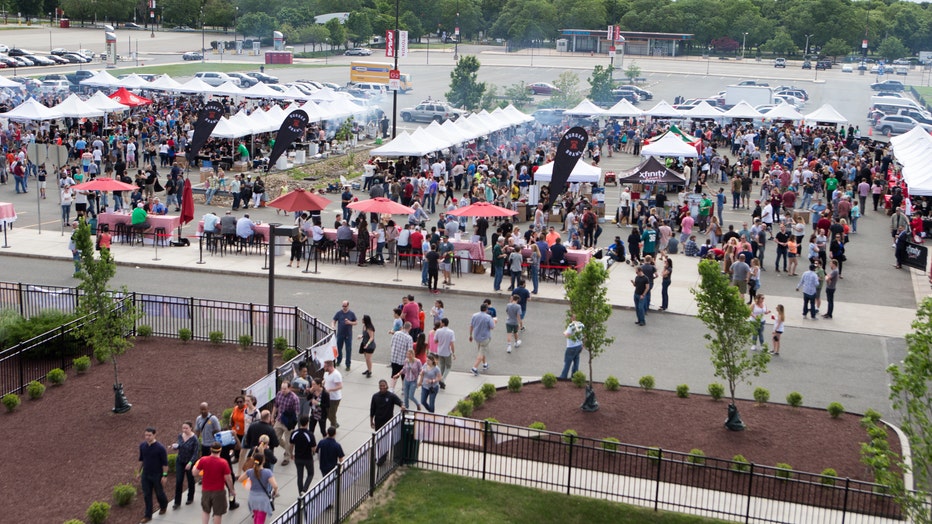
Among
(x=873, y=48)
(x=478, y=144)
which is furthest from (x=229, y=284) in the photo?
(x=873, y=48)

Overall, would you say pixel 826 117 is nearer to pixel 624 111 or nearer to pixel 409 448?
pixel 624 111

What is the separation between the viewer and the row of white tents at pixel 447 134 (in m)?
39.1

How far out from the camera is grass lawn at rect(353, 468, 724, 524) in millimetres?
13680

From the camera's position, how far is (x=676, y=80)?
105 m

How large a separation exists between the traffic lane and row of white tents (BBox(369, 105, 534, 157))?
11792 mm

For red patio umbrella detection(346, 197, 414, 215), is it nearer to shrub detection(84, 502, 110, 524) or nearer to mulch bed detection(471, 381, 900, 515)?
mulch bed detection(471, 381, 900, 515)

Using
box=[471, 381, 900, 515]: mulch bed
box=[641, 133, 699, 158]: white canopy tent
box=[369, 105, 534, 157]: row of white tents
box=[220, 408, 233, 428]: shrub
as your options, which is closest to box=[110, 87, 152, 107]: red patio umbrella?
box=[369, 105, 534, 157]: row of white tents

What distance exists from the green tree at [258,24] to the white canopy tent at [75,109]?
84595 mm

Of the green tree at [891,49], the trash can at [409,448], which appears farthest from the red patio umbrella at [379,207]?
the green tree at [891,49]

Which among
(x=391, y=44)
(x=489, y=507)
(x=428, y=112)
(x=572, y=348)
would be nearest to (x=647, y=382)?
(x=572, y=348)

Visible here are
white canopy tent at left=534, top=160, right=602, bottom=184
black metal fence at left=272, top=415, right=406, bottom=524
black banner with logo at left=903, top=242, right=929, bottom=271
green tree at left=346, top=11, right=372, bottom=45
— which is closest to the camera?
black metal fence at left=272, top=415, right=406, bottom=524

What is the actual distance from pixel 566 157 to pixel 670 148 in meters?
7.64

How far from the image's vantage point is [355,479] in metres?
13.8

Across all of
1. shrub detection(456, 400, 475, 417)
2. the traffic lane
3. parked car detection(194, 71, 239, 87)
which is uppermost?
parked car detection(194, 71, 239, 87)
